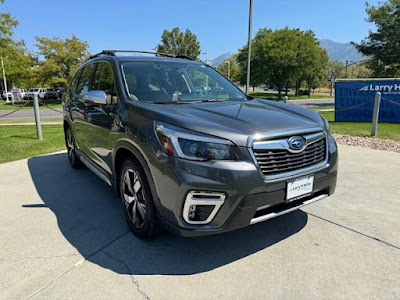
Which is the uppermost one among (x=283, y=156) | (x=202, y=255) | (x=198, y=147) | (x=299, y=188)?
(x=198, y=147)

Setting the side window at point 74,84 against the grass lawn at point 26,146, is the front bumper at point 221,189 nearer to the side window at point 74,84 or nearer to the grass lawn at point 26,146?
the side window at point 74,84

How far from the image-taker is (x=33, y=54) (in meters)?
33.1

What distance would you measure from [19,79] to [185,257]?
51.5 metres

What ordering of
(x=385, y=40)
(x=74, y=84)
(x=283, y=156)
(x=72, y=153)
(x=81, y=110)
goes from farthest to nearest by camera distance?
(x=385, y=40), (x=72, y=153), (x=74, y=84), (x=81, y=110), (x=283, y=156)

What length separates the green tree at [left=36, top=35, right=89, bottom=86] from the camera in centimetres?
3091

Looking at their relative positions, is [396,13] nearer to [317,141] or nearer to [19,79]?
[317,141]

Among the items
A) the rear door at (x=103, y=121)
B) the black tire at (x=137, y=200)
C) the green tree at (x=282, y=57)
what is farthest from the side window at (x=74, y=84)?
the green tree at (x=282, y=57)

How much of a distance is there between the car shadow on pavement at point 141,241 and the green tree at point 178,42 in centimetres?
4020

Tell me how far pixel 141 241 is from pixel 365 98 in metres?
11.8

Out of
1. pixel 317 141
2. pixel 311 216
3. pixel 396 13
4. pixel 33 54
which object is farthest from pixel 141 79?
pixel 33 54

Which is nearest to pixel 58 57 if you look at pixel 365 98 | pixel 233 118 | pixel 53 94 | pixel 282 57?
pixel 53 94

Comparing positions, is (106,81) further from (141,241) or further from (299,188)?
(299,188)

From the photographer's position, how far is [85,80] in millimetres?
4520

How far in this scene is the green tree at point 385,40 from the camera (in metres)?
24.5
